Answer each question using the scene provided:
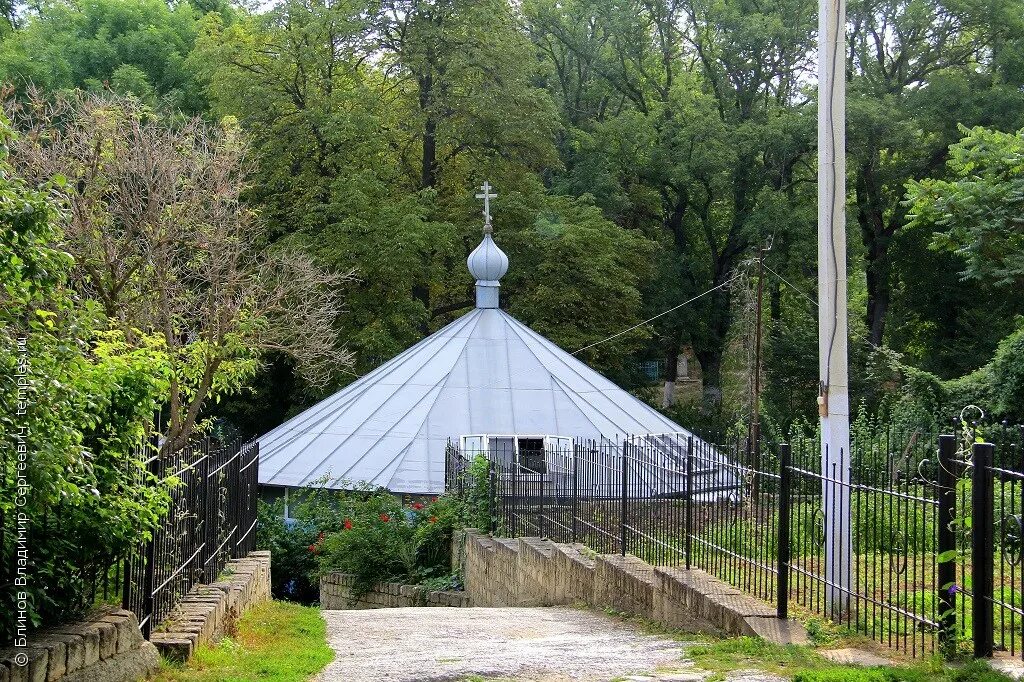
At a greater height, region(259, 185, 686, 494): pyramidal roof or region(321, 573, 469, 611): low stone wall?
region(259, 185, 686, 494): pyramidal roof

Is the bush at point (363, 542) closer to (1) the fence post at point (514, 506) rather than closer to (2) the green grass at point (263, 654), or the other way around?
(1) the fence post at point (514, 506)

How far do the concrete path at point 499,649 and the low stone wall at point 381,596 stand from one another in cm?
482

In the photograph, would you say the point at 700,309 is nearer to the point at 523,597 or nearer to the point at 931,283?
the point at 931,283

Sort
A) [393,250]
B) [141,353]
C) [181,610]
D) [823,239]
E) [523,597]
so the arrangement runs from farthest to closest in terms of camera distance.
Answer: [393,250] < [523,597] < [823,239] < [181,610] < [141,353]

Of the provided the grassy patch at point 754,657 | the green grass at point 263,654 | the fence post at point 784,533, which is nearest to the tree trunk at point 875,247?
the green grass at point 263,654

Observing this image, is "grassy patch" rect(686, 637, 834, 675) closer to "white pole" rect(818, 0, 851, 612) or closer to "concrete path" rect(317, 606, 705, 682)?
"concrete path" rect(317, 606, 705, 682)

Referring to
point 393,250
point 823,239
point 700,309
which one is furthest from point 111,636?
point 700,309

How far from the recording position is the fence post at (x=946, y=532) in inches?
262

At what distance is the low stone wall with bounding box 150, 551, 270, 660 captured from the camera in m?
7.57

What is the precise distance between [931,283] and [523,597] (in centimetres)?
2728

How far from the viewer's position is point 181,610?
8359 mm

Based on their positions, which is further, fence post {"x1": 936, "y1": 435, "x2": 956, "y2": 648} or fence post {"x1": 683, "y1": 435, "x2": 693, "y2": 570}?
fence post {"x1": 683, "y1": 435, "x2": 693, "y2": 570}

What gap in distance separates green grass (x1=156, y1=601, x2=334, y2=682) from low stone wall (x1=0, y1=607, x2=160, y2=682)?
11.6 inches

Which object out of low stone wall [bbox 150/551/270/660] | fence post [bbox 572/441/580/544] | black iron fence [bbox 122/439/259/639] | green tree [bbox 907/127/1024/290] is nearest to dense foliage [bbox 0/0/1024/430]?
green tree [bbox 907/127/1024/290]
